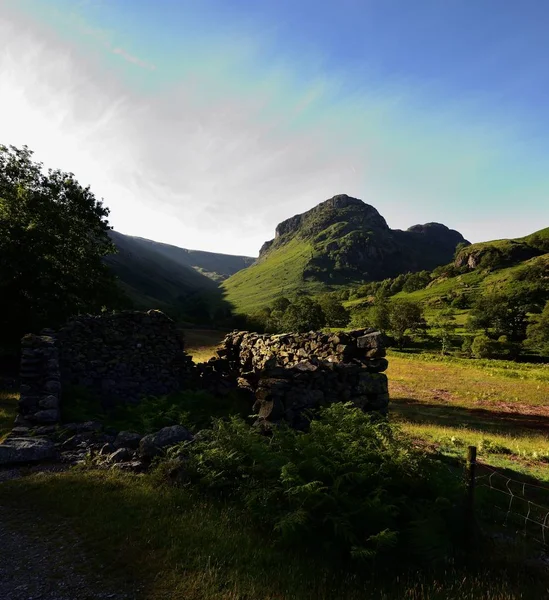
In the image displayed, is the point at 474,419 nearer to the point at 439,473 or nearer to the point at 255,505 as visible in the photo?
the point at 439,473

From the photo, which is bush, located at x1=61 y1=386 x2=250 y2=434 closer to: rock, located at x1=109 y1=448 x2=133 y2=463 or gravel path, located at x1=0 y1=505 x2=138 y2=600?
rock, located at x1=109 y1=448 x2=133 y2=463

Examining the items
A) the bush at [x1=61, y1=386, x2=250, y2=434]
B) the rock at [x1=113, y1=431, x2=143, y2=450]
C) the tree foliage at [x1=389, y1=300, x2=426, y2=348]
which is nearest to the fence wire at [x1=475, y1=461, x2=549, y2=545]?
the bush at [x1=61, y1=386, x2=250, y2=434]

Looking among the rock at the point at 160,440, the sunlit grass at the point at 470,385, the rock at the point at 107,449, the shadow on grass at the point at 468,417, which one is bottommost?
the sunlit grass at the point at 470,385

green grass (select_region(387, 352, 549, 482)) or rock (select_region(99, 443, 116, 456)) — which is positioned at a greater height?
rock (select_region(99, 443, 116, 456))

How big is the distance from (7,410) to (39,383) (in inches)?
82.4

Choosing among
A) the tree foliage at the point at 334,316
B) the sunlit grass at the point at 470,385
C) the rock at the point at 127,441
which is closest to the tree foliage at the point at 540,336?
the sunlit grass at the point at 470,385

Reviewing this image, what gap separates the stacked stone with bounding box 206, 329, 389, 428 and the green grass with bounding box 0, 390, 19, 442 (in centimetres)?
775

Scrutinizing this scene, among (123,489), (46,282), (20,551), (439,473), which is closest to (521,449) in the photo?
(439,473)

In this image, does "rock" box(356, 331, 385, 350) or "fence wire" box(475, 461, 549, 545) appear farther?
"rock" box(356, 331, 385, 350)

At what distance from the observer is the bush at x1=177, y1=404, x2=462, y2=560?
207 inches

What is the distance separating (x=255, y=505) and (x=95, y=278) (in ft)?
85.0

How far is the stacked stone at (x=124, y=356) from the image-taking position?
14.9 meters

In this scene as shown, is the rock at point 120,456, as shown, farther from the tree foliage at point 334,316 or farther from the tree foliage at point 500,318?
the tree foliage at point 334,316

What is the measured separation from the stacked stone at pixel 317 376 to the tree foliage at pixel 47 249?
13.1 meters
